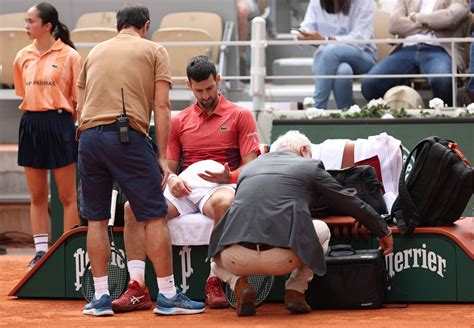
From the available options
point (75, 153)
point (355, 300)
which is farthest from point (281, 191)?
point (75, 153)

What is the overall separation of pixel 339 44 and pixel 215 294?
4.66 metres

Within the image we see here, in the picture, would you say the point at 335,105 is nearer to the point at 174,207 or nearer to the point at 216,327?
the point at 174,207

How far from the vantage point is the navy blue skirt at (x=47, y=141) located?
408 inches

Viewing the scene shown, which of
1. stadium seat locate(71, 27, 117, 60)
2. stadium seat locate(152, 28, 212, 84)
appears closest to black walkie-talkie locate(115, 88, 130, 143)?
stadium seat locate(152, 28, 212, 84)

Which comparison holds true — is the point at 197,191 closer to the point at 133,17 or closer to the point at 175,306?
the point at 175,306

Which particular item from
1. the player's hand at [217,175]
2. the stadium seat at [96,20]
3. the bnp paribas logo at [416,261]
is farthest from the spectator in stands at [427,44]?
the player's hand at [217,175]

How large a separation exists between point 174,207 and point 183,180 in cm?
19

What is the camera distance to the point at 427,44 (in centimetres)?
1238

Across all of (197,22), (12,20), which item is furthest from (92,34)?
(12,20)

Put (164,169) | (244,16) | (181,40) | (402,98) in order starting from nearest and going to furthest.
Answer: (164,169) → (402,98) → (181,40) → (244,16)

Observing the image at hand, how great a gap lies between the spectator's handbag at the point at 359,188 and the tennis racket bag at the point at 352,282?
0.48 m

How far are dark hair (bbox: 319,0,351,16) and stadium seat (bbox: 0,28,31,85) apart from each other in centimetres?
343

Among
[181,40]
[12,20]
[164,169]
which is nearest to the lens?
[164,169]

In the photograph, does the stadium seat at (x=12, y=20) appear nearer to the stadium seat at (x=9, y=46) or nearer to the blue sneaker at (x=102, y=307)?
the stadium seat at (x=9, y=46)
